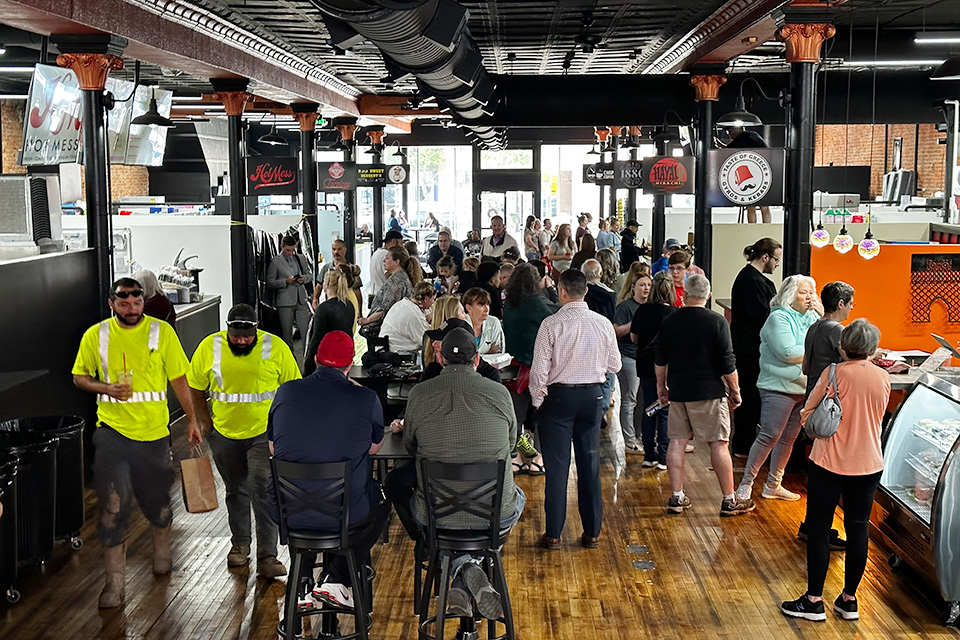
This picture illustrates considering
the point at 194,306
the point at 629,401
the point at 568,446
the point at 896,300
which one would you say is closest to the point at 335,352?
the point at 568,446

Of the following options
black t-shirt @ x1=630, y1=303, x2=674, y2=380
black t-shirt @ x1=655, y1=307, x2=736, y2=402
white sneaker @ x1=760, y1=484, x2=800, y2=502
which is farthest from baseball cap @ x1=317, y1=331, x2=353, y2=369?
white sneaker @ x1=760, y1=484, x2=800, y2=502

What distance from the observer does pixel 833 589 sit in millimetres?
5824

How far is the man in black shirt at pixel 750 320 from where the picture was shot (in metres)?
8.16

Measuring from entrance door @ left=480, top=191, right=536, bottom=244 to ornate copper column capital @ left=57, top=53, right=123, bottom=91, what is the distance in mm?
24476

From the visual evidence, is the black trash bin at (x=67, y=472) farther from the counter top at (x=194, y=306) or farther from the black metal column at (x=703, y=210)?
the black metal column at (x=703, y=210)

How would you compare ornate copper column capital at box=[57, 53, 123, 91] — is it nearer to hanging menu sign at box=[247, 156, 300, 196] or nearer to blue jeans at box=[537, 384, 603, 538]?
blue jeans at box=[537, 384, 603, 538]

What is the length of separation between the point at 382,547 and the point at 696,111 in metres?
7.70

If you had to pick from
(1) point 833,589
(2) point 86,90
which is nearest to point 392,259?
(2) point 86,90

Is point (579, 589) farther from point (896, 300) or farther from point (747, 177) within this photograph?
point (747, 177)

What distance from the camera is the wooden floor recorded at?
207 inches

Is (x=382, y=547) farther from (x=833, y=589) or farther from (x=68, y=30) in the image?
(x=68, y=30)

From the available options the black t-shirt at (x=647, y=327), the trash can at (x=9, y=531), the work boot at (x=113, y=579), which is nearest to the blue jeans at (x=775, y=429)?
the black t-shirt at (x=647, y=327)

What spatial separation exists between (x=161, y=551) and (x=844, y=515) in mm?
3745

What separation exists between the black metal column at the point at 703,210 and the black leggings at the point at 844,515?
20.8 ft
